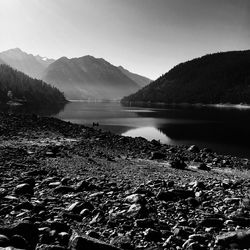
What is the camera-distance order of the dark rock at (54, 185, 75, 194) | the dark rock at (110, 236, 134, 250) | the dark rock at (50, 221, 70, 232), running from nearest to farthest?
the dark rock at (110, 236, 134, 250), the dark rock at (50, 221, 70, 232), the dark rock at (54, 185, 75, 194)

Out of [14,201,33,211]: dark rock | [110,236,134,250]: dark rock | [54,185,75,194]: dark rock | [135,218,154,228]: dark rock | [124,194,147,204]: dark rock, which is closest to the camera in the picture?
[110,236,134,250]: dark rock

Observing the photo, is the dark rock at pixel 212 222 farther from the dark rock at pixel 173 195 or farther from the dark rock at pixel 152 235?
the dark rock at pixel 173 195

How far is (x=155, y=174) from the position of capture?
2127 centimetres

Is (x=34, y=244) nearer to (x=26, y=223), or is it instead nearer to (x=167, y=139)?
(x=26, y=223)

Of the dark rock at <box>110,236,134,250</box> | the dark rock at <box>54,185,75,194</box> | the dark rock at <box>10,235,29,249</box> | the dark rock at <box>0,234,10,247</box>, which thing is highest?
the dark rock at <box>0,234,10,247</box>

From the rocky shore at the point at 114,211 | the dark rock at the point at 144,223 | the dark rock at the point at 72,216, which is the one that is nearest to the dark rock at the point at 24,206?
the rocky shore at the point at 114,211

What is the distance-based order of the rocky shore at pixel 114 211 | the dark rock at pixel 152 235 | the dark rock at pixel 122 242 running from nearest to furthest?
1. the dark rock at pixel 122 242
2. the rocky shore at pixel 114 211
3. the dark rock at pixel 152 235

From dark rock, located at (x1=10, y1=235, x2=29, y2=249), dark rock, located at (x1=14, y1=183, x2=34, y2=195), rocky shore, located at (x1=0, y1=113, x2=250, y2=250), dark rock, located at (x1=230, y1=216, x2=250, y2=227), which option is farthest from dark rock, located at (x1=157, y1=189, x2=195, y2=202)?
dark rock, located at (x1=10, y1=235, x2=29, y2=249)

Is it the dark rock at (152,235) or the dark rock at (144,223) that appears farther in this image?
the dark rock at (144,223)

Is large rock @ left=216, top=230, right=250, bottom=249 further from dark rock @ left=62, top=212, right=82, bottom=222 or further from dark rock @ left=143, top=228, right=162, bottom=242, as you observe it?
dark rock @ left=62, top=212, right=82, bottom=222

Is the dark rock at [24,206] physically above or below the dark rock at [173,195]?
above

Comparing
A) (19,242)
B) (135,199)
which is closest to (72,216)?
(19,242)

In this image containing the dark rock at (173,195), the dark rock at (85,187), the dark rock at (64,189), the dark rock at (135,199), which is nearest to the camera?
the dark rock at (135,199)

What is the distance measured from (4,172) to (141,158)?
623 inches
